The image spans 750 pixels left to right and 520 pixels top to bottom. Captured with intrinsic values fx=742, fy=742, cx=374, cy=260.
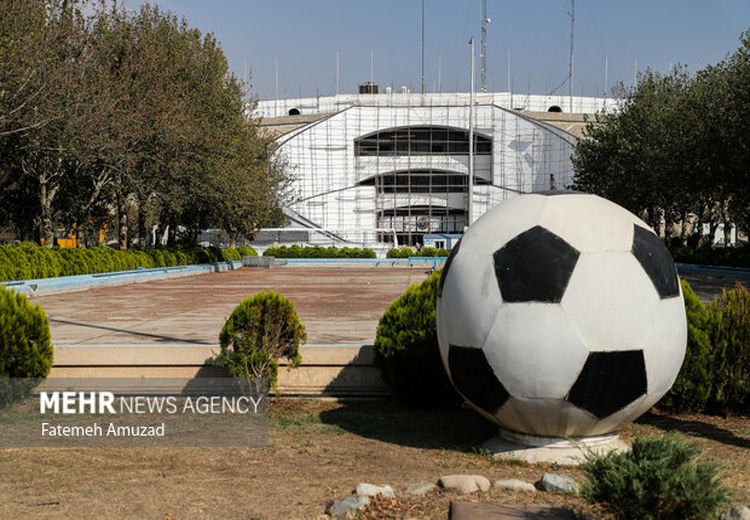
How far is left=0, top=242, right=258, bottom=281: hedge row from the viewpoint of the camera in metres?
23.9

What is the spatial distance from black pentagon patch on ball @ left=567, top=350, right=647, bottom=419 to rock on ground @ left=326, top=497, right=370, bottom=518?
1858 millimetres

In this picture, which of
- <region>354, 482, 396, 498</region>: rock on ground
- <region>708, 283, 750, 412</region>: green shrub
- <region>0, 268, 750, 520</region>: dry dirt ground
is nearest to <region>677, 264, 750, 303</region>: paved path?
<region>708, 283, 750, 412</region>: green shrub

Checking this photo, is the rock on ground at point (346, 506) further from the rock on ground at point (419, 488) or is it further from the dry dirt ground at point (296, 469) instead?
the rock on ground at point (419, 488)

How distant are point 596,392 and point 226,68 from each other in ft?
121

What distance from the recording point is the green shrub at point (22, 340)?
7441 millimetres

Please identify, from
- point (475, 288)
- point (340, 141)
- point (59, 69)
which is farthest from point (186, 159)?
point (340, 141)

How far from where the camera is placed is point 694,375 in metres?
7.46

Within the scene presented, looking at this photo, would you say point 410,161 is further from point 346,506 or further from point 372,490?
point 346,506

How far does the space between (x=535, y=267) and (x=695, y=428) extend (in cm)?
281

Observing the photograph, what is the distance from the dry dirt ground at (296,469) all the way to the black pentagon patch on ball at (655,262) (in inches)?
56.0

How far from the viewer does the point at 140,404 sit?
7859 mm

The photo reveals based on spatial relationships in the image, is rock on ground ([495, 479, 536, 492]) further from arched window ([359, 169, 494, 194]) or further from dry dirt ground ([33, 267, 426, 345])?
arched window ([359, 169, 494, 194])

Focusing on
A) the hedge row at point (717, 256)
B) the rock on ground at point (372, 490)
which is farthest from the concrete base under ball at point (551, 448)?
the hedge row at point (717, 256)

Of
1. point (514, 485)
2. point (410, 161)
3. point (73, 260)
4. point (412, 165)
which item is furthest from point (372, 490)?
point (412, 165)
